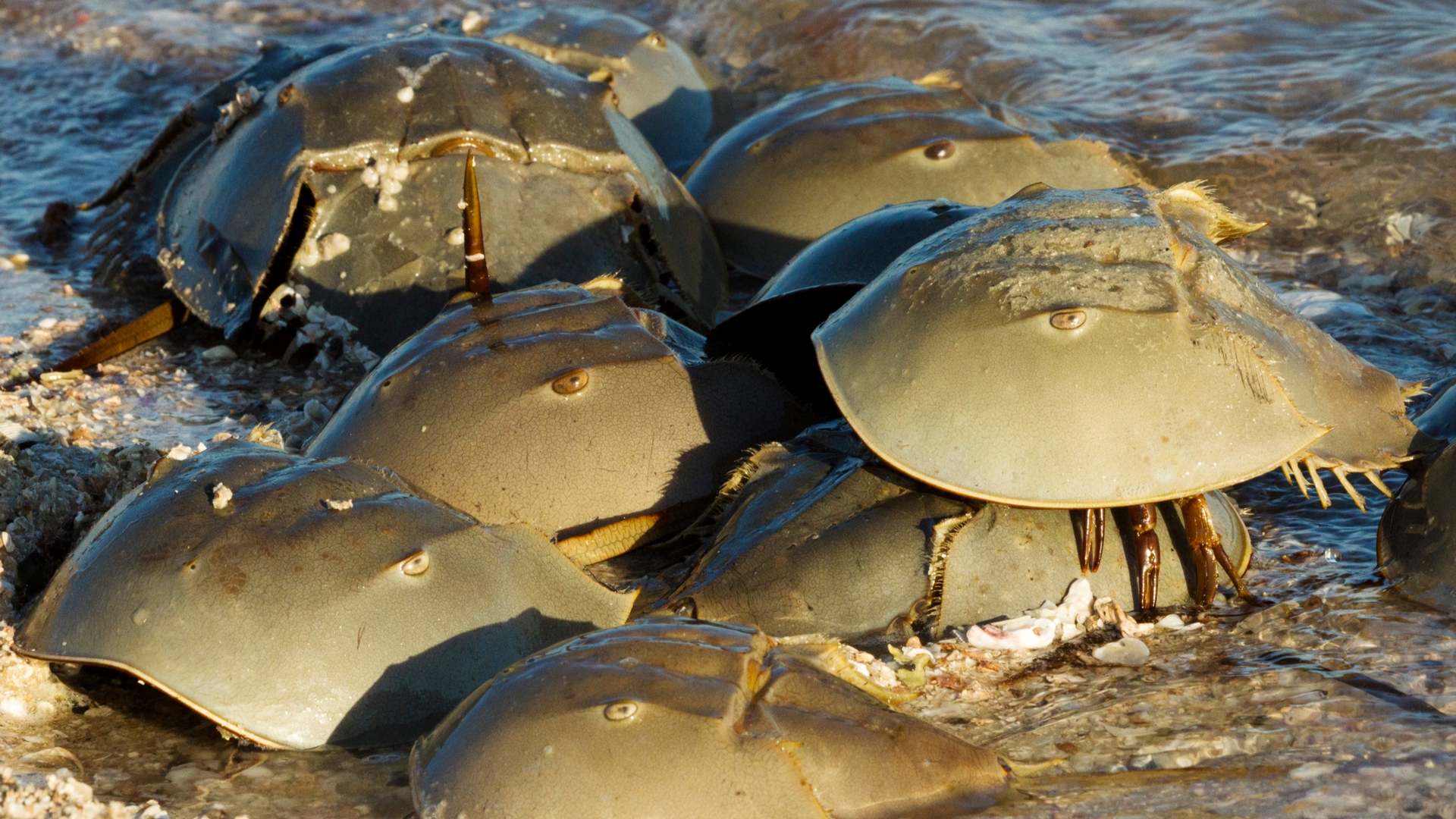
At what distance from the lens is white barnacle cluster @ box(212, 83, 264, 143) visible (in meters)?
3.61

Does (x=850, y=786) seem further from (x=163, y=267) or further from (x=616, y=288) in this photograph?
(x=163, y=267)

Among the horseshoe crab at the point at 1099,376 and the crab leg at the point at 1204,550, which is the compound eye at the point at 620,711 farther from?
the crab leg at the point at 1204,550

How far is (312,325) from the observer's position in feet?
11.0

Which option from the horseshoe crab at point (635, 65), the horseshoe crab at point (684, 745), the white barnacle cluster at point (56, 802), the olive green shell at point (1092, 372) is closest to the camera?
the horseshoe crab at point (684, 745)

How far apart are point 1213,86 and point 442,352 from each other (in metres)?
3.94

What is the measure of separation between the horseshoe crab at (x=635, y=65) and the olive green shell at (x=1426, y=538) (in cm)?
286

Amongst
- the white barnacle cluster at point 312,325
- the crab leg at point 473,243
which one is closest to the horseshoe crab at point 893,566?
the crab leg at point 473,243

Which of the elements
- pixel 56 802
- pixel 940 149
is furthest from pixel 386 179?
pixel 56 802

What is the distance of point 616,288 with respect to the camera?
2830mm

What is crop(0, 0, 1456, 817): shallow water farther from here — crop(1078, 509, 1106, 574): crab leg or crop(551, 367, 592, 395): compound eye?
crop(551, 367, 592, 395): compound eye

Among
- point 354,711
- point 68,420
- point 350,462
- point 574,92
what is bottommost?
point 68,420

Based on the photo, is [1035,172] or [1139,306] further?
[1035,172]

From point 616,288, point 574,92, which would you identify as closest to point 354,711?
point 616,288

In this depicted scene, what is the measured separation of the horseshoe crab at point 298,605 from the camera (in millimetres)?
1841
